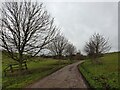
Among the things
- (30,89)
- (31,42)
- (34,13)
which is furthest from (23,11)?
(30,89)

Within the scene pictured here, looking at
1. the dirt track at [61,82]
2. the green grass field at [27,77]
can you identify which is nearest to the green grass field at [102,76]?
the dirt track at [61,82]

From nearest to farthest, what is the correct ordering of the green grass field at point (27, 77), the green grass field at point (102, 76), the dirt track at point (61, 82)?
the green grass field at point (102, 76), the dirt track at point (61, 82), the green grass field at point (27, 77)

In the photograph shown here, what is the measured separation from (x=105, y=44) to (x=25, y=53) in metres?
25.6

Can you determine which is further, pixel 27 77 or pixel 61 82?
pixel 27 77

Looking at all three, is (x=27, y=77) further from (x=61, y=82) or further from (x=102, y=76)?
(x=102, y=76)

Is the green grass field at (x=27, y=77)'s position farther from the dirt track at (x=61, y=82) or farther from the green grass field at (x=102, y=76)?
the green grass field at (x=102, y=76)

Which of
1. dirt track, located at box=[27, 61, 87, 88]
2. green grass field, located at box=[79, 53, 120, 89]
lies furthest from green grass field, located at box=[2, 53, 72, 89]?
green grass field, located at box=[79, 53, 120, 89]

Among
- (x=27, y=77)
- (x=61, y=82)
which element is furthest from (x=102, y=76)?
(x=27, y=77)

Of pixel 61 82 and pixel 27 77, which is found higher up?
pixel 61 82

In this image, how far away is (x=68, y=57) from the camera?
258 ft

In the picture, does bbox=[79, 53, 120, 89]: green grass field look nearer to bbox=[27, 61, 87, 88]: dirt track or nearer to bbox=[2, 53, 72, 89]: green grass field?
bbox=[27, 61, 87, 88]: dirt track

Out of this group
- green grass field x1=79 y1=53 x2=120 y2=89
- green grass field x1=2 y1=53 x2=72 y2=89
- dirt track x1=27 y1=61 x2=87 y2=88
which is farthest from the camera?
green grass field x1=2 y1=53 x2=72 y2=89

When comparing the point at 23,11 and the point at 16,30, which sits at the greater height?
the point at 23,11

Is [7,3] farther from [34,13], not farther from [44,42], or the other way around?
[44,42]
